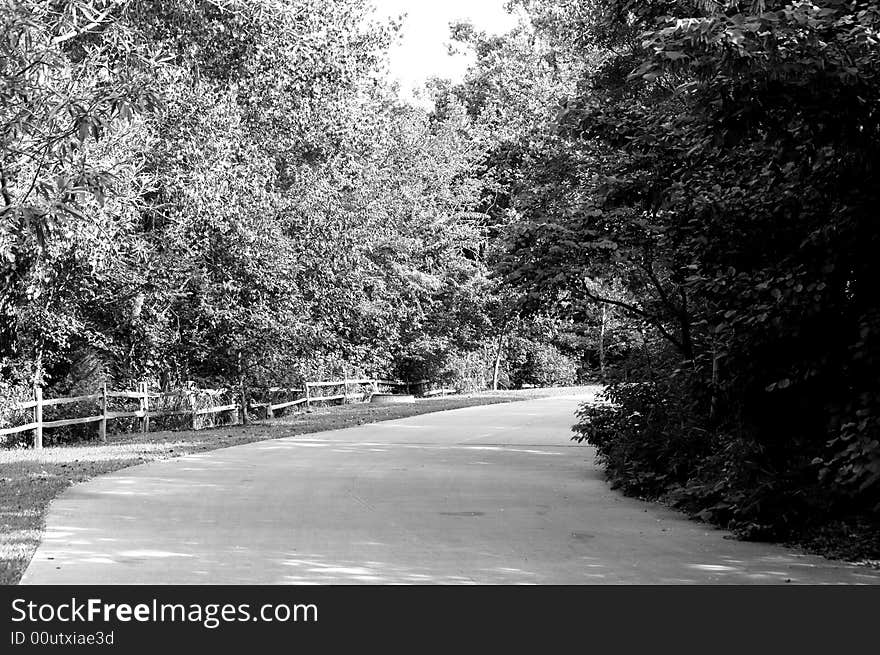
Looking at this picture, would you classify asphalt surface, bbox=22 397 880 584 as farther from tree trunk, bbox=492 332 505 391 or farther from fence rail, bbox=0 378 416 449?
tree trunk, bbox=492 332 505 391

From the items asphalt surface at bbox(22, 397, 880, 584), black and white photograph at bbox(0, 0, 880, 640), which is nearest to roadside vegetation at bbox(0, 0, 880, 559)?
black and white photograph at bbox(0, 0, 880, 640)

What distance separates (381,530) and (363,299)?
2275cm

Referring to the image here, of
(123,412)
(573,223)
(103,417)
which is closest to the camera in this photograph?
(573,223)

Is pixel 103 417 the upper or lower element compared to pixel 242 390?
lower

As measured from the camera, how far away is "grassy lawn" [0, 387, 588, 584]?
396 inches

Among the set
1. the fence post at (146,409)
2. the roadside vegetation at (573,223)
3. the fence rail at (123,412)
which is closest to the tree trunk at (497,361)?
the roadside vegetation at (573,223)

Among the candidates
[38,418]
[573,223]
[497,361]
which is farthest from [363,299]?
[497,361]

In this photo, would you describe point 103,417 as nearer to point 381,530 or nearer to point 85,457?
point 85,457

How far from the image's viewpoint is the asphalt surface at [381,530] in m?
8.72

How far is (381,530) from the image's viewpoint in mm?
10953

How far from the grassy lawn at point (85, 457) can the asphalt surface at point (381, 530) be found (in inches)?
9.9

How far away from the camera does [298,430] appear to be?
987 inches

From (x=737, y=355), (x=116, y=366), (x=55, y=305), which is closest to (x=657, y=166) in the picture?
(x=737, y=355)

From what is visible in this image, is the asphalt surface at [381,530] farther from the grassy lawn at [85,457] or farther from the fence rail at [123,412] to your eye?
the fence rail at [123,412]
